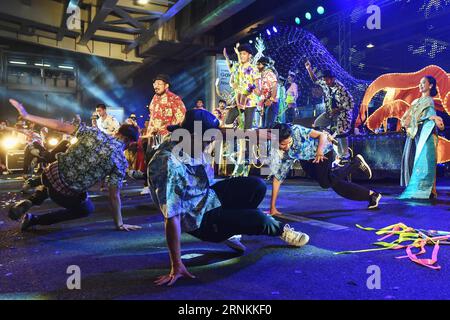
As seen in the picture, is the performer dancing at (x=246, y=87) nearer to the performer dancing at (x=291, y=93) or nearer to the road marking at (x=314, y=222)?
the road marking at (x=314, y=222)

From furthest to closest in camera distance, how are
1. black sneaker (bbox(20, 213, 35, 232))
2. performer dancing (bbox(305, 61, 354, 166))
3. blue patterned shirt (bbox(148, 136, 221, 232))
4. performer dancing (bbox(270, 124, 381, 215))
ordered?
performer dancing (bbox(305, 61, 354, 166))
performer dancing (bbox(270, 124, 381, 215))
black sneaker (bbox(20, 213, 35, 232))
blue patterned shirt (bbox(148, 136, 221, 232))

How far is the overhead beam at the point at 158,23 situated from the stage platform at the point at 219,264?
8.77m

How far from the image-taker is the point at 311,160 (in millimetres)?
4664

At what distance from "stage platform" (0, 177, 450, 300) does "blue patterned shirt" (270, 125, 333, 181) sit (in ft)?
2.09

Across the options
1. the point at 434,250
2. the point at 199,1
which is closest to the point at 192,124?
the point at 434,250

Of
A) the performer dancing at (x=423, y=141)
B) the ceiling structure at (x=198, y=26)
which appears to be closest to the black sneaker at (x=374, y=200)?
the performer dancing at (x=423, y=141)

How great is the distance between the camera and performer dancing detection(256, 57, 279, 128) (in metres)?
7.09

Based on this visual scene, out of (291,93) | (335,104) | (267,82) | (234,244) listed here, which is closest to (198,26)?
A: (291,93)

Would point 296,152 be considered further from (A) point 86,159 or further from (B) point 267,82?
(B) point 267,82

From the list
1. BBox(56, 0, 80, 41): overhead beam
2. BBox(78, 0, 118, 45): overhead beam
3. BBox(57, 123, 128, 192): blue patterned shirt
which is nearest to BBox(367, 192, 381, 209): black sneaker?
BBox(57, 123, 128, 192): blue patterned shirt

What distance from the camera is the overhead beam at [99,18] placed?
11193 mm

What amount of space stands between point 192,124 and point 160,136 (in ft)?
14.5

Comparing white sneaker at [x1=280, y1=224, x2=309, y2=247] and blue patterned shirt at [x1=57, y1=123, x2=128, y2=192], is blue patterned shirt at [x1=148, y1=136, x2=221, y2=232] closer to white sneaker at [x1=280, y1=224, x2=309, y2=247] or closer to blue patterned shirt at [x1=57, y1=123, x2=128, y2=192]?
white sneaker at [x1=280, y1=224, x2=309, y2=247]

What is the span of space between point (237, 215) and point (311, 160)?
2265 mm
